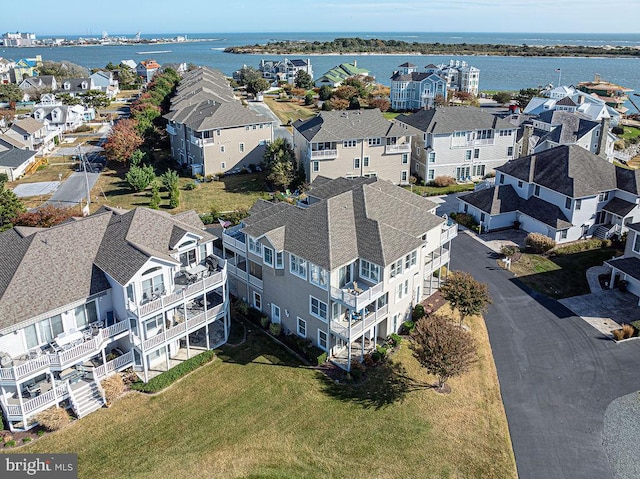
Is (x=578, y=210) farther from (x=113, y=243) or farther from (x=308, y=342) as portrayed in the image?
(x=113, y=243)

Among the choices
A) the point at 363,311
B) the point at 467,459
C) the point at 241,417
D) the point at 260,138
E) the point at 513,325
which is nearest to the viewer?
the point at 467,459

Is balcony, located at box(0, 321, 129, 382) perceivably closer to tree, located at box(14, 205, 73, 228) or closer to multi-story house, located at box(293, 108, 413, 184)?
tree, located at box(14, 205, 73, 228)

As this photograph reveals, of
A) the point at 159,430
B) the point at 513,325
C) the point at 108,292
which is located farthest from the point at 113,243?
the point at 513,325

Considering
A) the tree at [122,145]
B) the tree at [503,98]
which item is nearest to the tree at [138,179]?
the tree at [122,145]

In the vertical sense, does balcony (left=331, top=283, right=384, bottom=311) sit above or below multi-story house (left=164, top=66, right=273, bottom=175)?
below

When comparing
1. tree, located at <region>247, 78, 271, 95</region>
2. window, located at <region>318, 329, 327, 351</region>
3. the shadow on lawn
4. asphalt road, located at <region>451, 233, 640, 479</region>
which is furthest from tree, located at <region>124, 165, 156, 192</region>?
tree, located at <region>247, 78, 271, 95</region>
